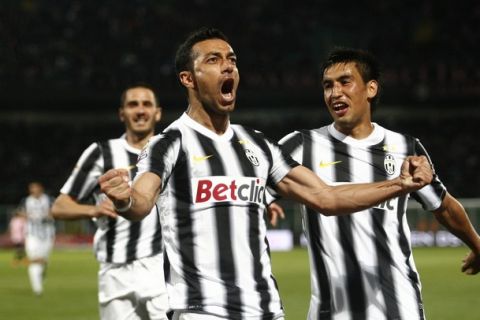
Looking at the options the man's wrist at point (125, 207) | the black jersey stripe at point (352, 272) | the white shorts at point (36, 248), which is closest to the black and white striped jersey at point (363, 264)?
the black jersey stripe at point (352, 272)

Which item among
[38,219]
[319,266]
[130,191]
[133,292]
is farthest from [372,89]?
[38,219]

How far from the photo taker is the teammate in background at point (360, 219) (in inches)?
199

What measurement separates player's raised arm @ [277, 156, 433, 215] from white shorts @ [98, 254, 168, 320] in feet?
7.81

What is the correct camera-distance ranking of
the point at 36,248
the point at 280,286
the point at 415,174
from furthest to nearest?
the point at 36,248 → the point at 280,286 → the point at 415,174

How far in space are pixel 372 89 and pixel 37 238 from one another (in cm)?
1350

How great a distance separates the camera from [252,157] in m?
4.59

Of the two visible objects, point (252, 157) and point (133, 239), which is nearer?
point (252, 157)

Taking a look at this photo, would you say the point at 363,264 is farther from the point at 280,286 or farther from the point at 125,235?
the point at 280,286

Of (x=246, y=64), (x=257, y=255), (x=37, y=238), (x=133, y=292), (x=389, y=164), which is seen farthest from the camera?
(x=246, y=64)

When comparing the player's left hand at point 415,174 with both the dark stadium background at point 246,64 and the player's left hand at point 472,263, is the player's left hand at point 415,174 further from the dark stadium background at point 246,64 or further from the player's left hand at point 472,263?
the dark stadium background at point 246,64

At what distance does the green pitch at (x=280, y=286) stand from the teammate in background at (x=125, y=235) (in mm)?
5229

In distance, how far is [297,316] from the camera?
12141 millimetres

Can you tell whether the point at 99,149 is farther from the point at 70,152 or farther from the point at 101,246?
the point at 70,152

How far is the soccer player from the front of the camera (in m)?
4.32
